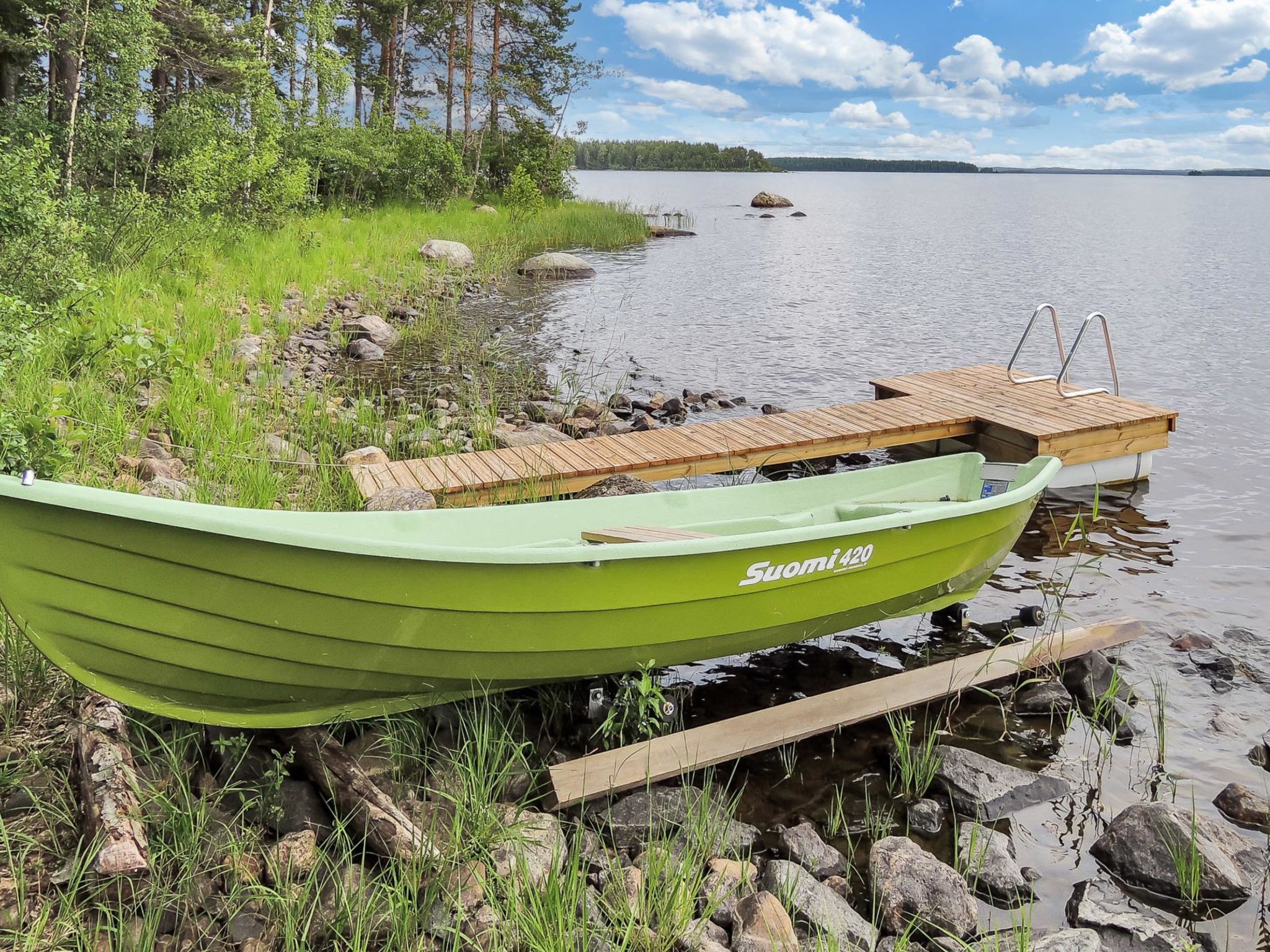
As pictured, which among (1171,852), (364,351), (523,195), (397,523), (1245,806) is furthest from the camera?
(523,195)

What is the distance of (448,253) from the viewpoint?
19.4 meters

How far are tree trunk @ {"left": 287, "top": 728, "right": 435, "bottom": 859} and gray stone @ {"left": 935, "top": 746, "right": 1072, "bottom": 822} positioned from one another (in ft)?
7.86

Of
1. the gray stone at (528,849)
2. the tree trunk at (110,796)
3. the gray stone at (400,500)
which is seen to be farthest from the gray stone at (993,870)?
the gray stone at (400,500)

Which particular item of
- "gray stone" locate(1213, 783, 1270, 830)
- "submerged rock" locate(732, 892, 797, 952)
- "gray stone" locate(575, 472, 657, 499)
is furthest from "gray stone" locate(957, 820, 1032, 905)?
"gray stone" locate(575, 472, 657, 499)

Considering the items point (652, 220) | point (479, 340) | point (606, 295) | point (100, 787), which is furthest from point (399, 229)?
point (100, 787)

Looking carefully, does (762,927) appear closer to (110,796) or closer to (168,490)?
(110,796)

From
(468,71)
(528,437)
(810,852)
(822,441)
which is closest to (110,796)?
(810,852)

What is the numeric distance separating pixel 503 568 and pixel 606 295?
16.5 metres

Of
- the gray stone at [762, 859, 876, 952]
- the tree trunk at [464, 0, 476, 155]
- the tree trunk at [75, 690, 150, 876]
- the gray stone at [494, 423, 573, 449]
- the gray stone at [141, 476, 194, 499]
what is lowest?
the gray stone at [762, 859, 876, 952]

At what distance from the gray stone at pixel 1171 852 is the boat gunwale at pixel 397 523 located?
1618 mm

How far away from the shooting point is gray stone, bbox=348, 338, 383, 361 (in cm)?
1221

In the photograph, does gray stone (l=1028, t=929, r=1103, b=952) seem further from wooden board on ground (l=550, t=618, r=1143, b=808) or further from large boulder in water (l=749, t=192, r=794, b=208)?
large boulder in water (l=749, t=192, r=794, b=208)

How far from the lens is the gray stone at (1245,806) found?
163 inches

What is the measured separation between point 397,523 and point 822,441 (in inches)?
179
